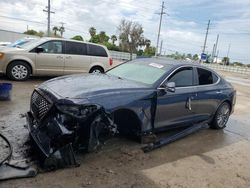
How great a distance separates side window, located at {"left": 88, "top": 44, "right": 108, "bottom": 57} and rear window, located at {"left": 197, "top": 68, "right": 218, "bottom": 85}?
6314 millimetres

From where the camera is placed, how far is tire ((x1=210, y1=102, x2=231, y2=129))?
23.3 ft

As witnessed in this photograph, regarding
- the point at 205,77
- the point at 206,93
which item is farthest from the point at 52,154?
the point at 205,77

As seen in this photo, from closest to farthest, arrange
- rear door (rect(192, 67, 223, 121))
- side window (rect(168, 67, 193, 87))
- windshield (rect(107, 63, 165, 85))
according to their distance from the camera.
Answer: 1. windshield (rect(107, 63, 165, 85))
2. side window (rect(168, 67, 193, 87))
3. rear door (rect(192, 67, 223, 121))

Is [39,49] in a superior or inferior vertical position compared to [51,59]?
superior

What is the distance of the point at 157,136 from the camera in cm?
596

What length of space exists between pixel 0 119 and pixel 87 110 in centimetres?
274

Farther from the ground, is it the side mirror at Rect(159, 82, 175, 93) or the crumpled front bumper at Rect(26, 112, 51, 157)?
the side mirror at Rect(159, 82, 175, 93)

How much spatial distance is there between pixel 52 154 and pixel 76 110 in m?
0.69

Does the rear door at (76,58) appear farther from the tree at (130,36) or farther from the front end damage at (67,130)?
the tree at (130,36)

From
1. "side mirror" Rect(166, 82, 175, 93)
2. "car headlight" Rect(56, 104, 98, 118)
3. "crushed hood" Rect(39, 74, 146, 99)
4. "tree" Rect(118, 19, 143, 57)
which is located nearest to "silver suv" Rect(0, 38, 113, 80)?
"crushed hood" Rect(39, 74, 146, 99)

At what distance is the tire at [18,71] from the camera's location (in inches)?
403

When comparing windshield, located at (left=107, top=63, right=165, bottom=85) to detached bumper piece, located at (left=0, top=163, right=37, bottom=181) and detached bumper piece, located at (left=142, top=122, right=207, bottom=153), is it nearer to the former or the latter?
detached bumper piece, located at (left=142, top=122, right=207, bottom=153)

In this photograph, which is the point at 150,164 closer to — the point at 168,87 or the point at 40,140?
the point at 168,87

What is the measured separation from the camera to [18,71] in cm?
1038
